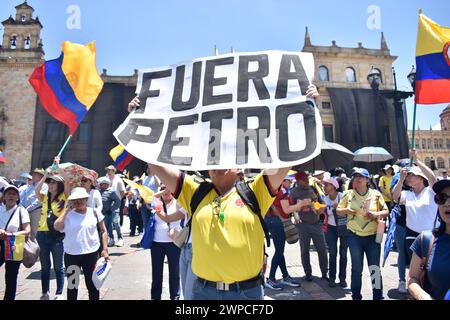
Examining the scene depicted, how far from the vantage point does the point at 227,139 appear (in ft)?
7.35

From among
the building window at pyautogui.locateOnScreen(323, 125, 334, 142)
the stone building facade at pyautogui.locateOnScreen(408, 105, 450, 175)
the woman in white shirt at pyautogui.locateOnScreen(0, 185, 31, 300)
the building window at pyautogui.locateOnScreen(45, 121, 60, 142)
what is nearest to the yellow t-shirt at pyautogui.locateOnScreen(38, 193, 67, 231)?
the woman in white shirt at pyautogui.locateOnScreen(0, 185, 31, 300)

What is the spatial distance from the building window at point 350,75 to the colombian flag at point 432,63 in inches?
1372

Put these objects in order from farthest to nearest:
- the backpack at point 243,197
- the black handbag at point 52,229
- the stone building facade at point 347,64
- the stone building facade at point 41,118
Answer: the stone building facade at point 347,64 → the stone building facade at point 41,118 → the black handbag at point 52,229 → the backpack at point 243,197

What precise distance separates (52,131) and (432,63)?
97.5 ft

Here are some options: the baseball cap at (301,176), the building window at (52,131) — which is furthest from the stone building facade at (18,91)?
the baseball cap at (301,176)

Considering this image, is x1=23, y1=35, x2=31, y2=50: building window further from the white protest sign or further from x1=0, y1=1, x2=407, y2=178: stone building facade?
the white protest sign

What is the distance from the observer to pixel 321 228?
17.2ft

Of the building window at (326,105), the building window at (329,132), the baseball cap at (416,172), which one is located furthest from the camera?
the building window at (326,105)

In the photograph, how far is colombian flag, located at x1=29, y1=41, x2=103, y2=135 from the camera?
4492 millimetres

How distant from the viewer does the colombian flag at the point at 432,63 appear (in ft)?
12.4

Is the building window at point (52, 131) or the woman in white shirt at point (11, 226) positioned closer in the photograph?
the woman in white shirt at point (11, 226)

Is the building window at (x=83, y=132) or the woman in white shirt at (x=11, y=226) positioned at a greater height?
the building window at (x=83, y=132)

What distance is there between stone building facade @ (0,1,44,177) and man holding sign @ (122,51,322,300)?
2977 centimetres

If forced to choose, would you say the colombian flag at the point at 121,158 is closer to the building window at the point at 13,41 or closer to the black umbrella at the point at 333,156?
the black umbrella at the point at 333,156
